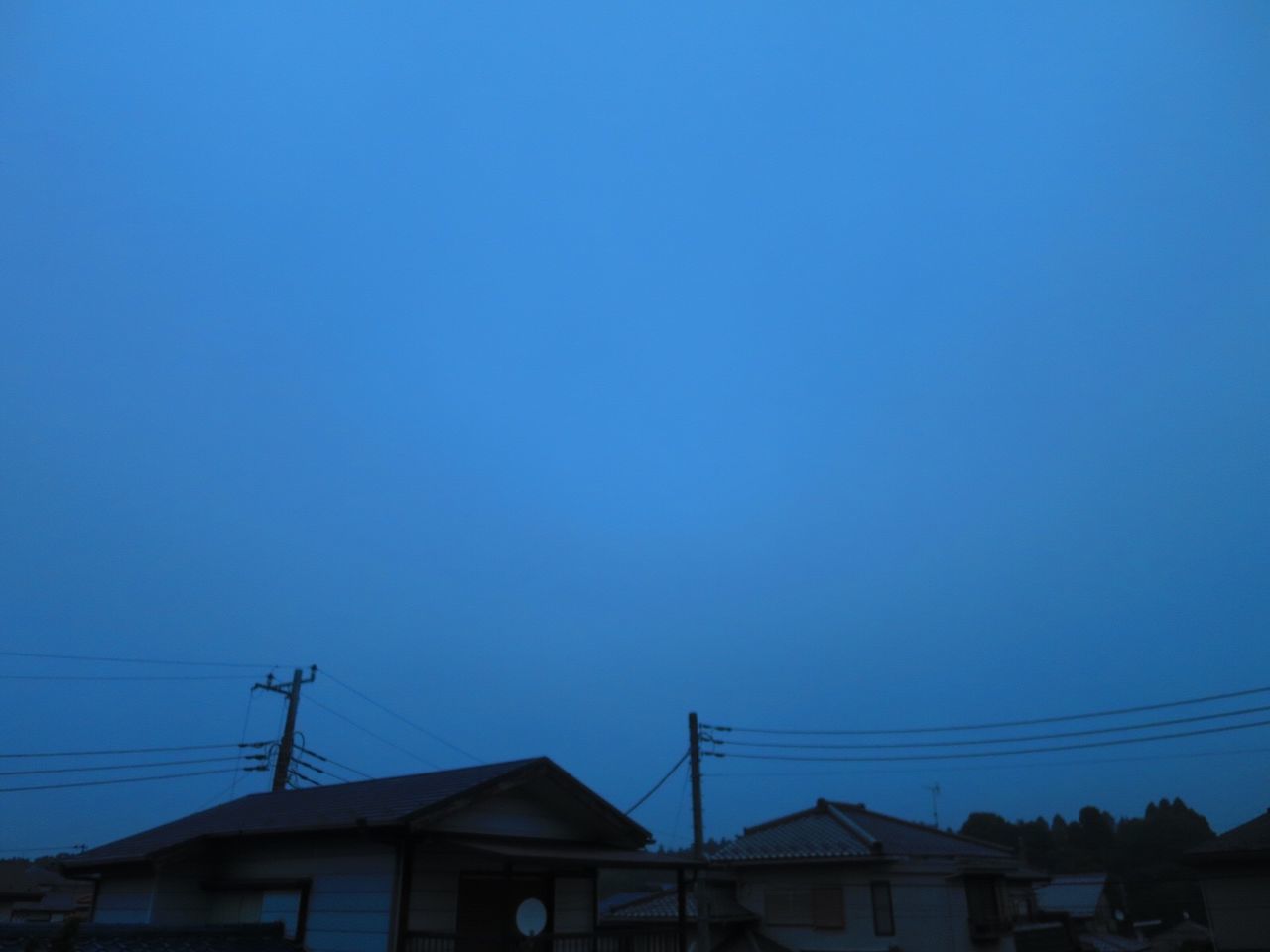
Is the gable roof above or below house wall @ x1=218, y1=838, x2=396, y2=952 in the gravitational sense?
above

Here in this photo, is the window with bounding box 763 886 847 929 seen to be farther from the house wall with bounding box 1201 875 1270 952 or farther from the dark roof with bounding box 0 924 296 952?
the dark roof with bounding box 0 924 296 952

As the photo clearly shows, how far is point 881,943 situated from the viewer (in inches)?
999

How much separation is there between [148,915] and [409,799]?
219 inches

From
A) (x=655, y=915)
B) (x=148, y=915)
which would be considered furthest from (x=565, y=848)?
(x=655, y=915)

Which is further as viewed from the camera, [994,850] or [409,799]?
[994,850]

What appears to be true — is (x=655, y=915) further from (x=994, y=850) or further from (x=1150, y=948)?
(x=1150, y=948)

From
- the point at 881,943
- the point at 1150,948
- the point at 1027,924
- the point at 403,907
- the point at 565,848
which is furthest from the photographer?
the point at 1150,948

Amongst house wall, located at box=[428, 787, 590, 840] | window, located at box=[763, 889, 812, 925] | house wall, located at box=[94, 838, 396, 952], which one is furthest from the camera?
window, located at box=[763, 889, 812, 925]

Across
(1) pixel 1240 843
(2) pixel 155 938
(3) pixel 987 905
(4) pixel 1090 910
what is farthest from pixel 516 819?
(4) pixel 1090 910

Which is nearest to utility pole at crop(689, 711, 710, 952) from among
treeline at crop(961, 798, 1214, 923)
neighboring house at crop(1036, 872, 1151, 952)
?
neighboring house at crop(1036, 872, 1151, 952)

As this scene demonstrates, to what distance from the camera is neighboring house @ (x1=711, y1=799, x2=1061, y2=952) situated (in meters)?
25.7

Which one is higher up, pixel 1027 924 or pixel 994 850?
pixel 994 850

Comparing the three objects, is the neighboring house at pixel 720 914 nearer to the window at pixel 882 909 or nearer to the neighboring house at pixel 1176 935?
the window at pixel 882 909

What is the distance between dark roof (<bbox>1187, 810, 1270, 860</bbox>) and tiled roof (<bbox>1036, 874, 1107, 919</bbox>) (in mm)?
25716
